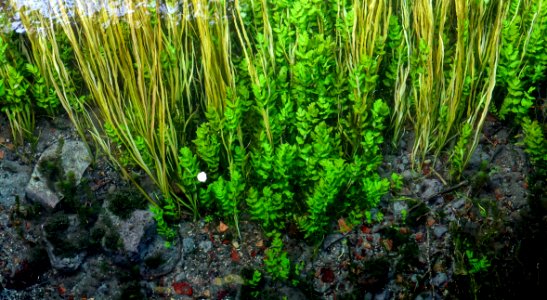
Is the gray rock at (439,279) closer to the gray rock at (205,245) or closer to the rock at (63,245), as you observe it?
the gray rock at (205,245)

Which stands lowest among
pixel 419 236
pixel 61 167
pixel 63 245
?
pixel 419 236

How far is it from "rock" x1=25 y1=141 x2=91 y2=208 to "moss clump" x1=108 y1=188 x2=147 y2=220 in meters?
0.22

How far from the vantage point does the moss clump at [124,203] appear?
232 cm

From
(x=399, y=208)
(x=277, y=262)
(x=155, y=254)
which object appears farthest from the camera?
(x=399, y=208)

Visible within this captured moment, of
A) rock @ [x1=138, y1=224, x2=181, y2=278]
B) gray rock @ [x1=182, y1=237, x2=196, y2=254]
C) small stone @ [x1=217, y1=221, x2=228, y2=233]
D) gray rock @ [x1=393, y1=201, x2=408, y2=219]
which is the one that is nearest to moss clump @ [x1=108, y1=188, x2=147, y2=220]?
rock @ [x1=138, y1=224, x2=181, y2=278]

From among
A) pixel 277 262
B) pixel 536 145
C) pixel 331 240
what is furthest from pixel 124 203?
pixel 536 145

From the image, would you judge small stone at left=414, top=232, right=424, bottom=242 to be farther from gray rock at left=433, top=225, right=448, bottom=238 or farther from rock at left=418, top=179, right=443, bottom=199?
rock at left=418, top=179, right=443, bottom=199

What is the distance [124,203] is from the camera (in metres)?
2.33

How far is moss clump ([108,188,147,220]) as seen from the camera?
7.61 ft

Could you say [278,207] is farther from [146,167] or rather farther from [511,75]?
[511,75]

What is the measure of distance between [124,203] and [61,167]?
1.13 ft

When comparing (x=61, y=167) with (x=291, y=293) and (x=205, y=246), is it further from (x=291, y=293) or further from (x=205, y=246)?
(x=291, y=293)

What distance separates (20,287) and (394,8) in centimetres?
223

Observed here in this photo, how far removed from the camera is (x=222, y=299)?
222cm
